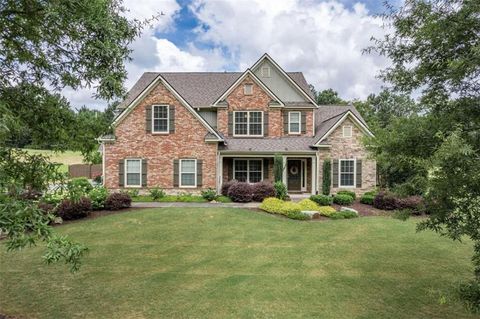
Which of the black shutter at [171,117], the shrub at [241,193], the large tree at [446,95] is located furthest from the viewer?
the black shutter at [171,117]

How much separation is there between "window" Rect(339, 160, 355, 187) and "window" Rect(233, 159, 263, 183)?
535 cm

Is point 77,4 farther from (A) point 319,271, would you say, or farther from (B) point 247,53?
(B) point 247,53

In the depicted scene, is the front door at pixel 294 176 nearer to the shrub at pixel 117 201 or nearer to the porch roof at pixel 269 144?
the porch roof at pixel 269 144

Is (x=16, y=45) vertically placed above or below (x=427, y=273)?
above

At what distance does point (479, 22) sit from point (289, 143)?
17.4 m

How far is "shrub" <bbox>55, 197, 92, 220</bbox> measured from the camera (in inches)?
571

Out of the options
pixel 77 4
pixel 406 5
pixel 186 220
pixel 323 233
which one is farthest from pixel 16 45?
pixel 323 233

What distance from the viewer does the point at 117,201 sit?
54.0 ft

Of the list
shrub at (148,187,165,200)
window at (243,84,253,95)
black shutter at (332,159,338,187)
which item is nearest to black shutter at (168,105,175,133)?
shrub at (148,187,165,200)

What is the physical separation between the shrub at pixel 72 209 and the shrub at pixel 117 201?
1.40 meters

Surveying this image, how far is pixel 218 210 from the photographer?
1612cm

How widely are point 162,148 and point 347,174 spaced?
12020 mm

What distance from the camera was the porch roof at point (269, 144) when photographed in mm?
21641

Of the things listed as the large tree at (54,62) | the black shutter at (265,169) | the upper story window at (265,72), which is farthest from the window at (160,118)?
the large tree at (54,62)
